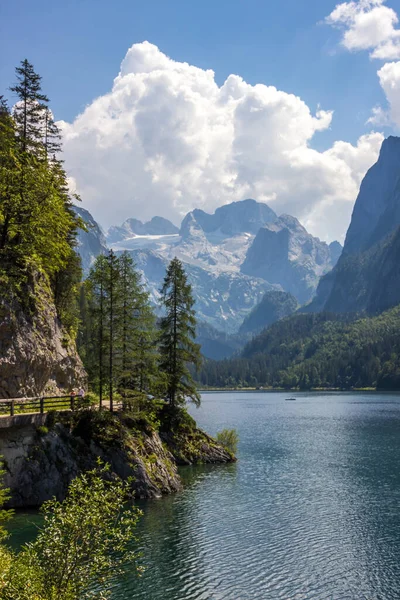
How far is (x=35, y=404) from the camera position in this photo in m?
41.3

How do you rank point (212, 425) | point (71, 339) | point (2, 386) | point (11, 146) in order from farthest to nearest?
point (212, 425)
point (71, 339)
point (11, 146)
point (2, 386)

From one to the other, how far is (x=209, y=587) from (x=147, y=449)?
20391 millimetres

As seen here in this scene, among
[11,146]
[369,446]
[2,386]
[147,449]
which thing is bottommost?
[369,446]

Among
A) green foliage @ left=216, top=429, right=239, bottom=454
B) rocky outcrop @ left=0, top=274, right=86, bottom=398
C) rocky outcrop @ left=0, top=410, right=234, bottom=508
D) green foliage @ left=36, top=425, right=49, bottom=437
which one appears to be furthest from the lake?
rocky outcrop @ left=0, top=274, right=86, bottom=398

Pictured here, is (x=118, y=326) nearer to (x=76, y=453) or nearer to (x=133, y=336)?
(x=133, y=336)

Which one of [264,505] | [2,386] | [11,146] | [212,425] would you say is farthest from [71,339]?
[212,425]

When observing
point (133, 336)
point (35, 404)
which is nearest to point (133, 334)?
point (133, 336)

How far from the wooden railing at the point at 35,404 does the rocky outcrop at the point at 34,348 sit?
85.7 inches

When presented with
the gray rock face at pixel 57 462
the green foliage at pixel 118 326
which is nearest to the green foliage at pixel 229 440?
the green foliage at pixel 118 326

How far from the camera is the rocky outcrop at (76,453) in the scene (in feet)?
127

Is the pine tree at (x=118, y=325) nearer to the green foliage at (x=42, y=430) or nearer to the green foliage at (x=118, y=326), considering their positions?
the green foliage at (x=118, y=326)

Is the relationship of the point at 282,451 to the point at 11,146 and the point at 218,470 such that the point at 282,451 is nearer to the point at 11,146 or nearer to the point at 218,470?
the point at 218,470

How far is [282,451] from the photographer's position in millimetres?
78250

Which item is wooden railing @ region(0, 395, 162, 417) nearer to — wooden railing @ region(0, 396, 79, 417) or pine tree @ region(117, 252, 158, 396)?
wooden railing @ region(0, 396, 79, 417)
